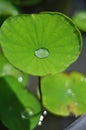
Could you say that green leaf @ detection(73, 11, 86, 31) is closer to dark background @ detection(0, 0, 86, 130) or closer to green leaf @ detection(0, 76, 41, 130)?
dark background @ detection(0, 0, 86, 130)

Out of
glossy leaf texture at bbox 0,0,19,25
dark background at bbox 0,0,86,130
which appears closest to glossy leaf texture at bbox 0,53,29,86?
dark background at bbox 0,0,86,130

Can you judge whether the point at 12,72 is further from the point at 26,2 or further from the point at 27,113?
the point at 26,2

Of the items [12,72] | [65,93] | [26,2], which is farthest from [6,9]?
[65,93]

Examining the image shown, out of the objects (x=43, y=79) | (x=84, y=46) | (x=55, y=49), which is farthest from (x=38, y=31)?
(x=84, y=46)

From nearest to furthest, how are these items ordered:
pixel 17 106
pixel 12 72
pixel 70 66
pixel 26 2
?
pixel 17 106 → pixel 12 72 → pixel 70 66 → pixel 26 2

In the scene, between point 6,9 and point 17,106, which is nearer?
point 17,106

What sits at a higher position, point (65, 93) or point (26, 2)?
point (26, 2)

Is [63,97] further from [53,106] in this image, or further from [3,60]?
[3,60]
